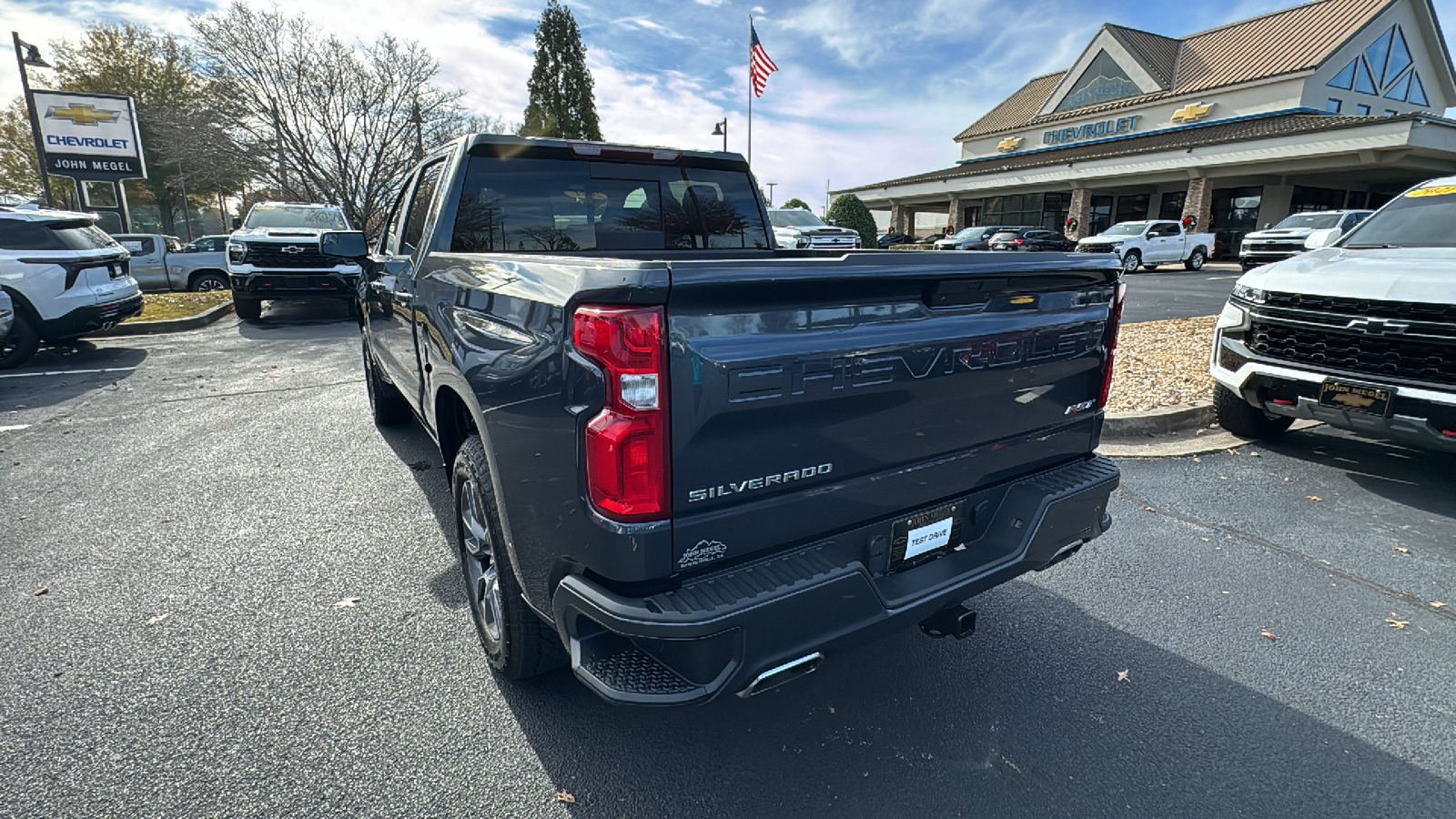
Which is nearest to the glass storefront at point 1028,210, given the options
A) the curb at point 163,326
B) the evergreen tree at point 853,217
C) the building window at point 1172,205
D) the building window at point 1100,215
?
the building window at point 1100,215

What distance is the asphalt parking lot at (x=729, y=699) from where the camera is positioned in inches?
84.9

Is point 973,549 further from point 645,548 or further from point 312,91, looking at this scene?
point 312,91

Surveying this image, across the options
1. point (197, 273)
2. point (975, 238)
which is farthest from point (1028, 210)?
point (197, 273)

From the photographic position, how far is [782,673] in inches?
72.3

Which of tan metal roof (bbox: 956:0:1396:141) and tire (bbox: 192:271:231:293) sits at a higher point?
tan metal roof (bbox: 956:0:1396:141)

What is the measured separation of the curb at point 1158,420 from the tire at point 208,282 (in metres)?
17.5

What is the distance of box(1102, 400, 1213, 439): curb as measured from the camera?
5.63m

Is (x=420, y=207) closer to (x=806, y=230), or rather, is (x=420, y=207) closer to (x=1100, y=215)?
(x=806, y=230)

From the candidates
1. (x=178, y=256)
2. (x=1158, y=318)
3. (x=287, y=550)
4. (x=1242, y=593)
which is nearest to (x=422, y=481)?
(x=287, y=550)

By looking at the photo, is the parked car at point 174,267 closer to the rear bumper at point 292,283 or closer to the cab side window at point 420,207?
the rear bumper at point 292,283

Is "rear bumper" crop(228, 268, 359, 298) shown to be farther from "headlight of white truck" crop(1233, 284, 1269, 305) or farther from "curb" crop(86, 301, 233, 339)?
"headlight of white truck" crop(1233, 284, 1269, 305)

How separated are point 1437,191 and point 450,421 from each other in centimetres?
698

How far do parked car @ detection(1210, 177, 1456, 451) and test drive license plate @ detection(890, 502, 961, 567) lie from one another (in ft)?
11.3

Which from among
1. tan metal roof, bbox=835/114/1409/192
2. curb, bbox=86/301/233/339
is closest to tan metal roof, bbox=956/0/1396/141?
tan metal roof, bbox=835/114/1409/192
